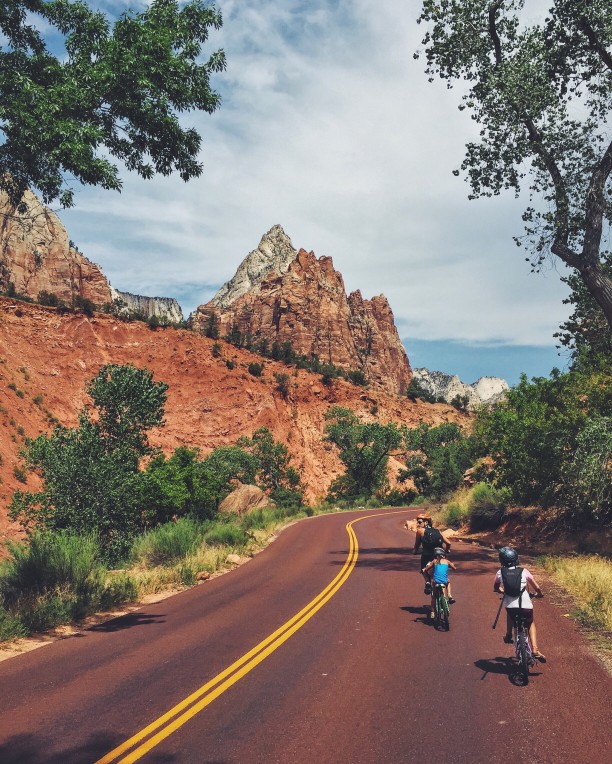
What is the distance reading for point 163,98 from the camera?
9492mm

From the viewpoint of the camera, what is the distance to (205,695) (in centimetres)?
634

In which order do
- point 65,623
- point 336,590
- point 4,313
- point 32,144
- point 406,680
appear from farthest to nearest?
point 4,313 < point 336,590 < point 65,623 < point 32,144 < point 406,680

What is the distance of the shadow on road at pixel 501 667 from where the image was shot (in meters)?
6.86

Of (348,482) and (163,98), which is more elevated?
(163,98)

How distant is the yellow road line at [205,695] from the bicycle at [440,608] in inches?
91.8

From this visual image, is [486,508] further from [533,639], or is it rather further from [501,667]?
[533,639]

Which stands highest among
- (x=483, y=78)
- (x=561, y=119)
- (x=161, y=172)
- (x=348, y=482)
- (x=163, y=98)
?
(x=483, y=78)

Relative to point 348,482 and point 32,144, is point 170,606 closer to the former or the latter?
point 32,144

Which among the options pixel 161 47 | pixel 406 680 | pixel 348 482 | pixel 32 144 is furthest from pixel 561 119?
pixel 348 482

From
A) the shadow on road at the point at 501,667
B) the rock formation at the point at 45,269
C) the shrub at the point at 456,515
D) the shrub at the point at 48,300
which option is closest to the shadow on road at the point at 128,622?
the shadow on road at the point at 501,667

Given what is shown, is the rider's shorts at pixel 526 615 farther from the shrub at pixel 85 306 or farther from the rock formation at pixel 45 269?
the rock formation at pixel 45 269

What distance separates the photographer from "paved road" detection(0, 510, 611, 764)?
496 centimetres

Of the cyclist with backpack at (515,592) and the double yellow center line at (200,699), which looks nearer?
the double yellow center line at (200,699)

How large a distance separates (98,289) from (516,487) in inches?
3296
